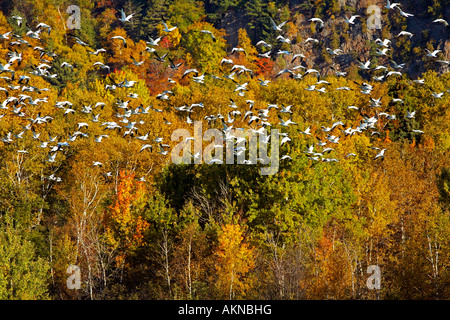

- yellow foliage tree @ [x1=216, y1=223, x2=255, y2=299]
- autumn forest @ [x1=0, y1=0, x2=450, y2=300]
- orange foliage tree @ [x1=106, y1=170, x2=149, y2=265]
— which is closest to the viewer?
autumn forest @ [x1=0, y1=0, x2=450, y2=300]

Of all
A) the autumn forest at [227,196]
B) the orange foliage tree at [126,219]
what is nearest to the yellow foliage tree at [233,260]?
A: the autumn forest at [227,196]

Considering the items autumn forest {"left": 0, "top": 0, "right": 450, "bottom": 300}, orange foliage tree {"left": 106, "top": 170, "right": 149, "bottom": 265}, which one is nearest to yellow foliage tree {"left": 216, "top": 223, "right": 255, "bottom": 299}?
autumn forest {"left": 0, "top": 0, "right": 450, "bottom": 300}

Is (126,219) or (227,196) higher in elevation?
(227,196)

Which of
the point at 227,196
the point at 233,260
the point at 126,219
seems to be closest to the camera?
the point at 233,260

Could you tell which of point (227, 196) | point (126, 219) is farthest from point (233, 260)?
point (126, 219)

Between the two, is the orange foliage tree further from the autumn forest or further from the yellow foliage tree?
the yellow foliage tree

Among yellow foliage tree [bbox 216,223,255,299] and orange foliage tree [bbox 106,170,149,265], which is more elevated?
Answer: orange foliage tree [bbox 106,170,149,265]

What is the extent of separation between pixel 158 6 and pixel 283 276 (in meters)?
120

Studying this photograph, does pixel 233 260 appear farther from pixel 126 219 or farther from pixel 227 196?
pixel 126 219

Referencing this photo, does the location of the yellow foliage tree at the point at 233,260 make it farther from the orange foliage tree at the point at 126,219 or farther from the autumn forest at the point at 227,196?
the orange foliage tree at the point at 126,219

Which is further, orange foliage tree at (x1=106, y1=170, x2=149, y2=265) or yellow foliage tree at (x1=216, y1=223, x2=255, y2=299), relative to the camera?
orange foliage tree at (x1=106, y1=170, x2=149, y2=265)
